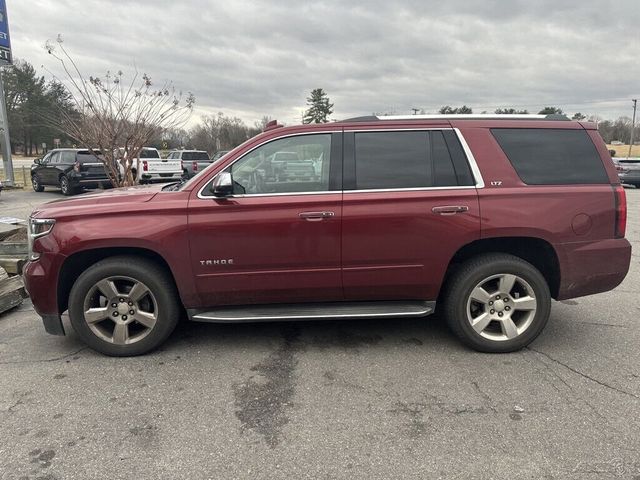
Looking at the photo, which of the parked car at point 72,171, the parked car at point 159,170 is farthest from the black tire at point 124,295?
the parked car at point 159,170

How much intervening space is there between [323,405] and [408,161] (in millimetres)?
2006

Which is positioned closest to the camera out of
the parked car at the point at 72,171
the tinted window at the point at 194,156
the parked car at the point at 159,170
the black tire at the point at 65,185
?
the parked car at the point at 72,171

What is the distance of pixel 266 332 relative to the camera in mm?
4301

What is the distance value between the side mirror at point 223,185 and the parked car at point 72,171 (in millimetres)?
13806

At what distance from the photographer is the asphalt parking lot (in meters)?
2.52

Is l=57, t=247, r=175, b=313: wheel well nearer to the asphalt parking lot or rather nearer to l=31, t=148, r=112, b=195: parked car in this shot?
the asphalt parking lot

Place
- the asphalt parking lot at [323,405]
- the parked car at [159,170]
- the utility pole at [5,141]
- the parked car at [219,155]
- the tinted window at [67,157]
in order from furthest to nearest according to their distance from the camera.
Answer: the utility pole at [5,141]
the parked car at [159,170]
the tinted window at [67,157]
the parked car at [219,155]
the asphalt parking lot at [323,405]

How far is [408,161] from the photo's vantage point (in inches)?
147

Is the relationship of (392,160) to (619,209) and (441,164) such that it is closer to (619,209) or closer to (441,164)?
(441,164)

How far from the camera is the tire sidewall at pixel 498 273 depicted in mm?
3730

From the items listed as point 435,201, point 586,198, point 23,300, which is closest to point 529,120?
point 586,198

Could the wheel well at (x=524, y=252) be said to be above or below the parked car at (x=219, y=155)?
below

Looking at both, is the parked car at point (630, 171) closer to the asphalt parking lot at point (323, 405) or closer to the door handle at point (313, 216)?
the asphalt parking lot at point (323, 405)

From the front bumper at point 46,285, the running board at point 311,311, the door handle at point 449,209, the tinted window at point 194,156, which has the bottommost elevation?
the running board at point 311,311
